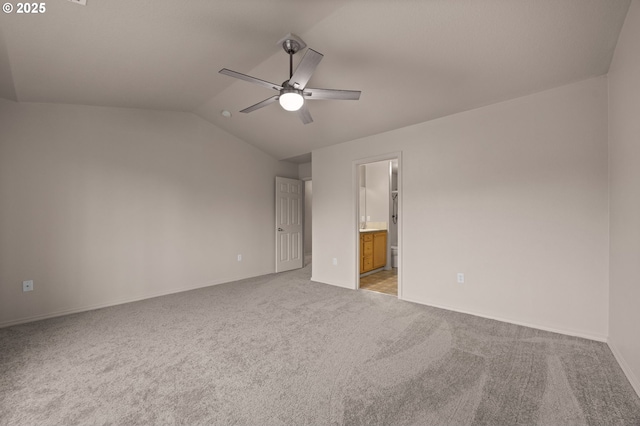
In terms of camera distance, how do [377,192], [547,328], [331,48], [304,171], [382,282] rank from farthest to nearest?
[377,192]
[304,171]
[382,282]
[547,328]
[331,48]

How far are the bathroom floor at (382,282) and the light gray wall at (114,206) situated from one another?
87.8 inches

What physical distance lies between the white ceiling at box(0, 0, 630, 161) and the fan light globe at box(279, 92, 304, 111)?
664 millimetres

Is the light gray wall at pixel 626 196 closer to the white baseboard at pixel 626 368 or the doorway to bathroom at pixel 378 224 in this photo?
the white baseboard at pixel 626 368

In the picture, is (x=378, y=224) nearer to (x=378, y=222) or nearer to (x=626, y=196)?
(x=378, y=222)

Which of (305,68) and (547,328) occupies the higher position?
(305,68)

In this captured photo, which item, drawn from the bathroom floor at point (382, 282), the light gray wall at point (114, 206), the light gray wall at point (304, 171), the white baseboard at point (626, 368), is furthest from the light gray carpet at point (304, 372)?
the light gray wall at point (304, 171)

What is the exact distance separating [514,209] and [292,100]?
2.60 metres

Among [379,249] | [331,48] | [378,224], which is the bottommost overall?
[379,249]

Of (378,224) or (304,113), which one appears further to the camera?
(378,224)

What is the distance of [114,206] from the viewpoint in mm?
3604

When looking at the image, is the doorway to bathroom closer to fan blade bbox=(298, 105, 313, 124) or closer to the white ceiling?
the white ceiling

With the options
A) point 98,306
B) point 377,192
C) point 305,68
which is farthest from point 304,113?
point 377,192

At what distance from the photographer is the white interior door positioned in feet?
18.1

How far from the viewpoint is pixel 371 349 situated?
230 cm
